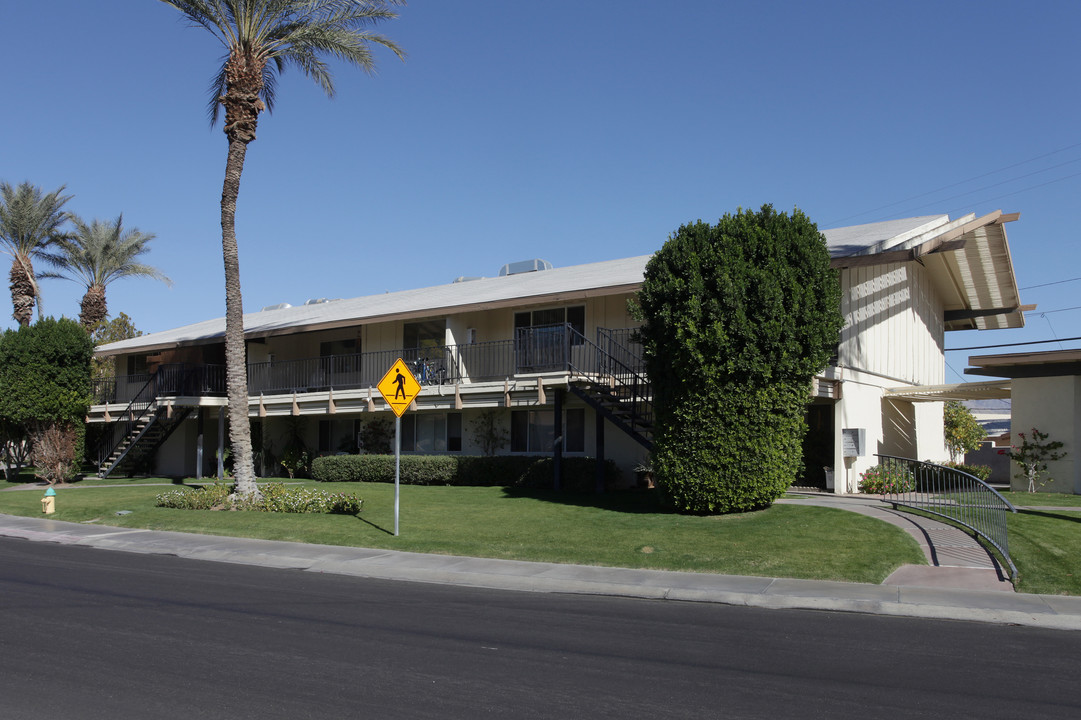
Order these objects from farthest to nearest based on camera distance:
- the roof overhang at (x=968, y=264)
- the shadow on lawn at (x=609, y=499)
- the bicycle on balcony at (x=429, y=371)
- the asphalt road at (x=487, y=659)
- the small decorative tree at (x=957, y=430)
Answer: the small decorative tree at (x=957, y=430), the bicycle on balcony at (x=429, y=371), the roof overhang at (x=968, y=264), the shadow on lawn at (x=609, y=499), the asphalt road at (x=487, y=659)

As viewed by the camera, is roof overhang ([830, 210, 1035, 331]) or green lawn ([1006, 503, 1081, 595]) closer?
green lawn ([1006, 503, 1081, 595])

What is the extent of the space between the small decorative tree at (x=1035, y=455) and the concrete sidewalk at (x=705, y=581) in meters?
5.70

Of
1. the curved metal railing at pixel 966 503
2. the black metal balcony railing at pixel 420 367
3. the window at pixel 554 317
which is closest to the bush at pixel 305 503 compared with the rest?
the black metal balcony railing at pixel 420 367

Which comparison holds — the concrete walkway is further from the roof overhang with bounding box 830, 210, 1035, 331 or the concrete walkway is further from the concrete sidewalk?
the roof overhang with bounding box 830, 210, 1035, 331

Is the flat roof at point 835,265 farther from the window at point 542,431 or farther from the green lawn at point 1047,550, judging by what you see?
the green lawn at point 1047,550

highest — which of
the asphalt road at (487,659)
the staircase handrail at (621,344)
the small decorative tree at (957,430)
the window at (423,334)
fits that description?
the window at (423,334)

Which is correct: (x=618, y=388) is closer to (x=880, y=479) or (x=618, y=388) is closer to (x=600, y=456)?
(x=600, y=456)

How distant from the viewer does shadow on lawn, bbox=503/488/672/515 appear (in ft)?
55.1

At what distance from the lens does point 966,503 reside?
13.4 m

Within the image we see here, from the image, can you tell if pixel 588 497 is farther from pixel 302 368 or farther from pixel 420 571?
pixel 302 368

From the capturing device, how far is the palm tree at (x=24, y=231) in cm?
3550

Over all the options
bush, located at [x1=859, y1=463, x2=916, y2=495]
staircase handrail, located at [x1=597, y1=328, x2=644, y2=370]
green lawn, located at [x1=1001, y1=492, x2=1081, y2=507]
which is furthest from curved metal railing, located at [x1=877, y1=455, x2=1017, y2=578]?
staircase handrail, located at [x1=597, y1=328, x2=644, y2=370]

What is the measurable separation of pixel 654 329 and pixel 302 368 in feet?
58.6

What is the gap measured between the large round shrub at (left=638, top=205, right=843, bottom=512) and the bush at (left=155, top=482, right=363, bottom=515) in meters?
7.49
